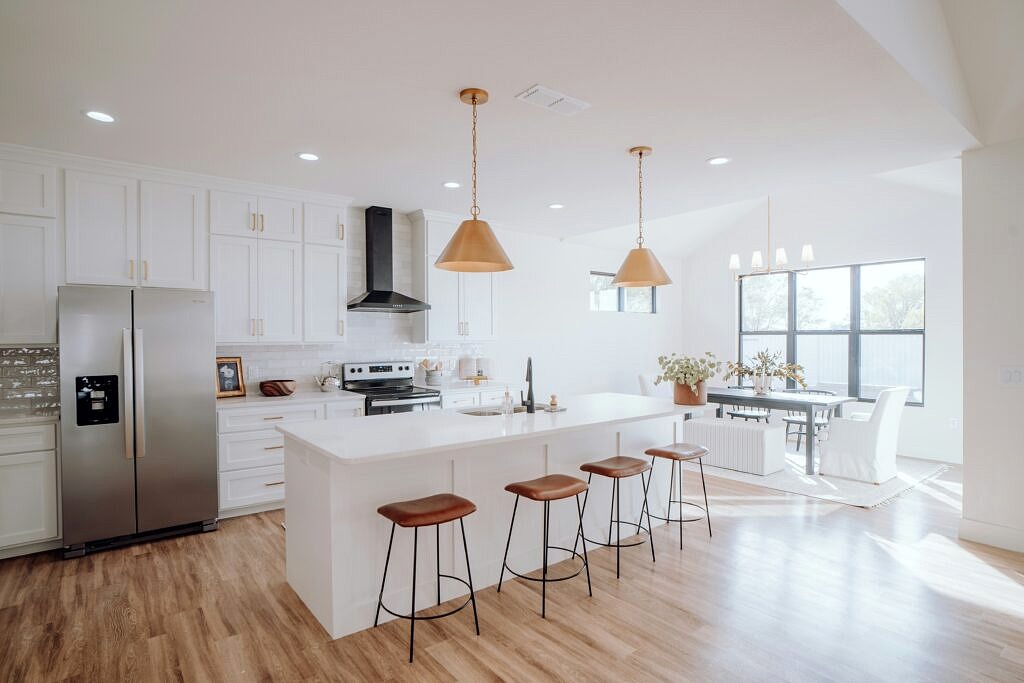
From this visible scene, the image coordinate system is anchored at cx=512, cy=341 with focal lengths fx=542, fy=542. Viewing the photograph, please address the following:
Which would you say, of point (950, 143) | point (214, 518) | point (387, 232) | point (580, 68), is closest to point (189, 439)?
point (214, 518)

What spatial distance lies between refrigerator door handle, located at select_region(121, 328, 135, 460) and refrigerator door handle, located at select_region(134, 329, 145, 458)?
2 cm

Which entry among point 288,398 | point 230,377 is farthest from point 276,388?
point 230,377

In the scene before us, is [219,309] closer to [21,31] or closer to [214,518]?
[214,518]

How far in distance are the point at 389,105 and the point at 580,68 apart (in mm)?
1036

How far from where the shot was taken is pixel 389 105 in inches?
113

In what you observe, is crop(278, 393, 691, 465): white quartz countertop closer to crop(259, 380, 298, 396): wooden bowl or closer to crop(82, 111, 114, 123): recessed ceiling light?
crop(259, 380, 298, 396): wooden bowl

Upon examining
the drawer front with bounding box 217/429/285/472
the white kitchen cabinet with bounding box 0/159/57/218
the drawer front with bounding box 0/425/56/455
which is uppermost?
the white kitchen cabinet with bounding box 0/159/57/218

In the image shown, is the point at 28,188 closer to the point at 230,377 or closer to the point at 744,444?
the point at 230,377

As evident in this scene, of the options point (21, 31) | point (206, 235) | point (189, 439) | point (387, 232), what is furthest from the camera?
point (387, 232)

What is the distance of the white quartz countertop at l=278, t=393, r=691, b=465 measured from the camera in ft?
7.94

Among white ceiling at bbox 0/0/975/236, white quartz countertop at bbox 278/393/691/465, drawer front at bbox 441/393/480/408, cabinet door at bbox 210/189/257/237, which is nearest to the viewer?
white ceiling at bbox 0/0/975/236

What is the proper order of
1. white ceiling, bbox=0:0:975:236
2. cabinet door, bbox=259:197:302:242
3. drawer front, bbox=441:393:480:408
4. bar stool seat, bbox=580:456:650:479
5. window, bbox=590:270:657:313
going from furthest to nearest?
1. window, bbox=590:270:657:313
2. drawer front, bbox=441:393:480:408
3. cabinet door, bbox=259:197:302:242
4. bar stool seat, bbox=580:456:650:479
5. white ceiling, bbox=0:0:975:236

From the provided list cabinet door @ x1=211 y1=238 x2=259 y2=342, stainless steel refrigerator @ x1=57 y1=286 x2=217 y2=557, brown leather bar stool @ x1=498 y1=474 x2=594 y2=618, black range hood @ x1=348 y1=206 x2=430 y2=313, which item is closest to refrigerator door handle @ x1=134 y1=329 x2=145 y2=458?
stainless steel refrigerator @ x1=57 y1=286 x2=217 y2=557

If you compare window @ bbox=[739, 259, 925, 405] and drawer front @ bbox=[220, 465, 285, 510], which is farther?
window @ bbox=[739, 259, 925, 405]
